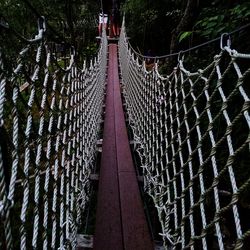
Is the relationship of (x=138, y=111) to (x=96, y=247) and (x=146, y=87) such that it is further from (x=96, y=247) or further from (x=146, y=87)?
(x=96, y=247)

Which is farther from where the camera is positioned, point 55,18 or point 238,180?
point 55,18

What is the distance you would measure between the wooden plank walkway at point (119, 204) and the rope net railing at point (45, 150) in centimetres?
10

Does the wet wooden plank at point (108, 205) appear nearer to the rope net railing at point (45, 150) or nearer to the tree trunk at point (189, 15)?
the rope net railing at point (45, 150)

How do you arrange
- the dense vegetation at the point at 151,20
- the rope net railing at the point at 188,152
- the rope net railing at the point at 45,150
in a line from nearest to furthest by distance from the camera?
the rope net railing at the point at 45,150
the rope net railing at the point at 188,152
the dense vegetation at the point at 151,20

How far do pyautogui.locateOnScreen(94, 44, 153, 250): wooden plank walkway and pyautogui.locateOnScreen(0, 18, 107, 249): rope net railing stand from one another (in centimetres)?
10

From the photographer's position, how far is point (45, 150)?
1448 mm

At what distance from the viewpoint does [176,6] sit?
5.05m

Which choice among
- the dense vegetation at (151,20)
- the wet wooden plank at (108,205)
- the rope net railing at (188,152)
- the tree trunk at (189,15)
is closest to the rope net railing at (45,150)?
the wet wooden plank at (108,205)

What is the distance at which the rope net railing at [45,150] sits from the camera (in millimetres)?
724

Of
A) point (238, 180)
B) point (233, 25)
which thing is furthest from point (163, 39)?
point (238, 180)

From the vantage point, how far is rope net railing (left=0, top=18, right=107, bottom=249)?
0.72 metres

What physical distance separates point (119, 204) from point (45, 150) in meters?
0.40

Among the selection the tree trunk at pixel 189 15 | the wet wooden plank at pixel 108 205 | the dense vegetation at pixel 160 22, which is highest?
the dense vegetation at pixel 160 22

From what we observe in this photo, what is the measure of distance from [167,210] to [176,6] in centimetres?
431
